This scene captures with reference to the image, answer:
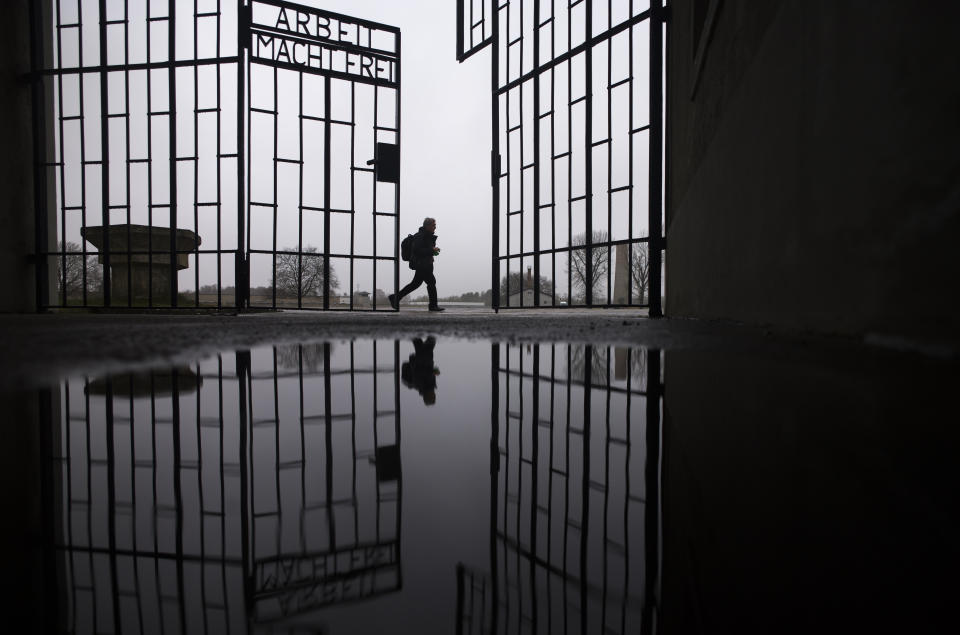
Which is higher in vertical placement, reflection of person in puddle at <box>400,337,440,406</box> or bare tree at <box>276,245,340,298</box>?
bare tree at <box>276,245,340,298</box>

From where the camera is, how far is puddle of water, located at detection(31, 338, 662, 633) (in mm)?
293

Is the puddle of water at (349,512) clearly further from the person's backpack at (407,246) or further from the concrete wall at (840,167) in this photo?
the person's backpack at (407,246)

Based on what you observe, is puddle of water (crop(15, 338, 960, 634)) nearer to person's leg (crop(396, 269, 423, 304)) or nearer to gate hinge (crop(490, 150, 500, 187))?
gate hinge (crop(490, 150, 500, 187))

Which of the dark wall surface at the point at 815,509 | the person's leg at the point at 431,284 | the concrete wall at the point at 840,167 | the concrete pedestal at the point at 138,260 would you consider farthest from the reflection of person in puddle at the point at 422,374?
the concrete pedestal at the point at 138,260

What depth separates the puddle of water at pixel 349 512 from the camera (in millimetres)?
293

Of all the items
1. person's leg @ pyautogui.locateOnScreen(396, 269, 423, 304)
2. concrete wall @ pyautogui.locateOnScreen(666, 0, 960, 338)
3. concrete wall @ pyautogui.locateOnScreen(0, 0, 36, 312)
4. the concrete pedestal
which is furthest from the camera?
person's leg @ pyautogui.locateOnScreen(396, 269, 423, 304)

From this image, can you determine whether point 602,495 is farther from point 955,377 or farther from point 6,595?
point 955,377

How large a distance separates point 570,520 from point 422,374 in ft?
2.15

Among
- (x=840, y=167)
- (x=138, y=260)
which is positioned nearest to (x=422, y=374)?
(x=840, y=167)

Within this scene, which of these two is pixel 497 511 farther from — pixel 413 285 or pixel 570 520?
pixel 413 285

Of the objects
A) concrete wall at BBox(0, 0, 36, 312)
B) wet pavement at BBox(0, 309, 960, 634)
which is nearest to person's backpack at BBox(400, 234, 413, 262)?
concrete wall at BBox(0, 0, 36, 312)

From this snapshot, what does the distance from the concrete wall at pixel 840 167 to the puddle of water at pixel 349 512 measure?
1.64ft

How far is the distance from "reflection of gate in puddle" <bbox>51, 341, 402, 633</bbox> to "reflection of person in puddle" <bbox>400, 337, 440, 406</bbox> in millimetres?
89

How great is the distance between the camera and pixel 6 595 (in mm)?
273
